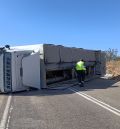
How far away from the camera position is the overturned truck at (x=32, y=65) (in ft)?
61.5

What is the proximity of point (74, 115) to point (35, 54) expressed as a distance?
9401 mm

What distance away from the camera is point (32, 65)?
65.2 ft

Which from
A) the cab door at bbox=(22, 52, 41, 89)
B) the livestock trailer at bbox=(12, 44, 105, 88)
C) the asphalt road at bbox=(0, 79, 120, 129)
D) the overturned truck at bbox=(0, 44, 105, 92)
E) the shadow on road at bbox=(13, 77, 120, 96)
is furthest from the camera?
the livestock trailer at bbox=(12, 44, 105, 88)

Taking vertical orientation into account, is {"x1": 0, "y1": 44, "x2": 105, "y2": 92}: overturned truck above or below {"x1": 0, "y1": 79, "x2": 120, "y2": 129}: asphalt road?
above

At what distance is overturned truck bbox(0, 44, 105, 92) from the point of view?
18750mm

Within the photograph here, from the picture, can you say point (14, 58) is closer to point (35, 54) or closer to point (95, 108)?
point (35, 54)

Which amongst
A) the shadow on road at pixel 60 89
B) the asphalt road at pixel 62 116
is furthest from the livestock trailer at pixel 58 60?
the asphalt road at pixel 62 116

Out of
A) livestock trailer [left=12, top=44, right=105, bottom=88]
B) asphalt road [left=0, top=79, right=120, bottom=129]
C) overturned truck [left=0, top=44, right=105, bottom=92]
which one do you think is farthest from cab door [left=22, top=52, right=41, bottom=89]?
asphalt road [left=0, top=79, right=120, bottom=129]

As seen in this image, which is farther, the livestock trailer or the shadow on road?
the livestock trailer

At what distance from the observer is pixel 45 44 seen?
20.9 m

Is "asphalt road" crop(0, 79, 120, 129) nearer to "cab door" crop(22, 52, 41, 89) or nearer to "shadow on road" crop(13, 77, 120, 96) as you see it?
"shadow on road" crop(13, 77, 120, 96)

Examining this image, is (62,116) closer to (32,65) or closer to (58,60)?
(32,65)

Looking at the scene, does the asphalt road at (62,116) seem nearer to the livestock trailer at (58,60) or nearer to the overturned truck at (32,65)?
the overturned truck at (32,65)

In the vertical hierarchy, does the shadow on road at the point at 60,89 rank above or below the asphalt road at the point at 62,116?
below
